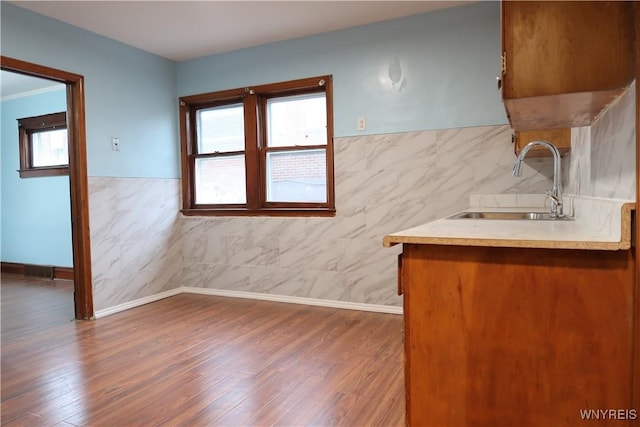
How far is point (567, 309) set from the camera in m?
1.22

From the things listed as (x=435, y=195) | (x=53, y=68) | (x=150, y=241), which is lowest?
(x=150, y=241)

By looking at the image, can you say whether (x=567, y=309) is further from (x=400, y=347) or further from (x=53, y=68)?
(x=53, y=68)

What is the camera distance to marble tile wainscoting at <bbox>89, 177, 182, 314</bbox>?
3602 mm

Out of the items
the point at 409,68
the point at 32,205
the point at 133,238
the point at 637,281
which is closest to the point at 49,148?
the point at 32,205

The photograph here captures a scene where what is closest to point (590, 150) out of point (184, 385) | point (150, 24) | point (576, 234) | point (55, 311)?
point (576, 234)

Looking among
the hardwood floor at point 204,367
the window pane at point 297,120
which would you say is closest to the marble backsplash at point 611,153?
the hardwood floor at point 204,367

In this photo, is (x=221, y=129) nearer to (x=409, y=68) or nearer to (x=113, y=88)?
(x=113, y=88)

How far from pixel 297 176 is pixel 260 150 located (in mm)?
472

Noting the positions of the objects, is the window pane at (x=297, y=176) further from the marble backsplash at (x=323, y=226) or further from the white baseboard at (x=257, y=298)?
the white baseboard at (x=257, y=298)

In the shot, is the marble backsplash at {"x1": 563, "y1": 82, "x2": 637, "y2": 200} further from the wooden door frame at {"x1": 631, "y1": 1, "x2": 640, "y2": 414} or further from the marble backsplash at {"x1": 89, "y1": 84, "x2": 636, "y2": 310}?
the marble backsplash at {"x1": 89, "y1": 84, "x2": 636, "y2": 310}

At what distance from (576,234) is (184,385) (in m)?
1.99

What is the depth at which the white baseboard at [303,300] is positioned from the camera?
3527 mm

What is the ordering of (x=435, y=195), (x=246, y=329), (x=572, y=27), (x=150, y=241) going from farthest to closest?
(x=150, y=241), (x=435, y=195), (x=246, y=329), (x=572, y=27)

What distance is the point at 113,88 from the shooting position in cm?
373
